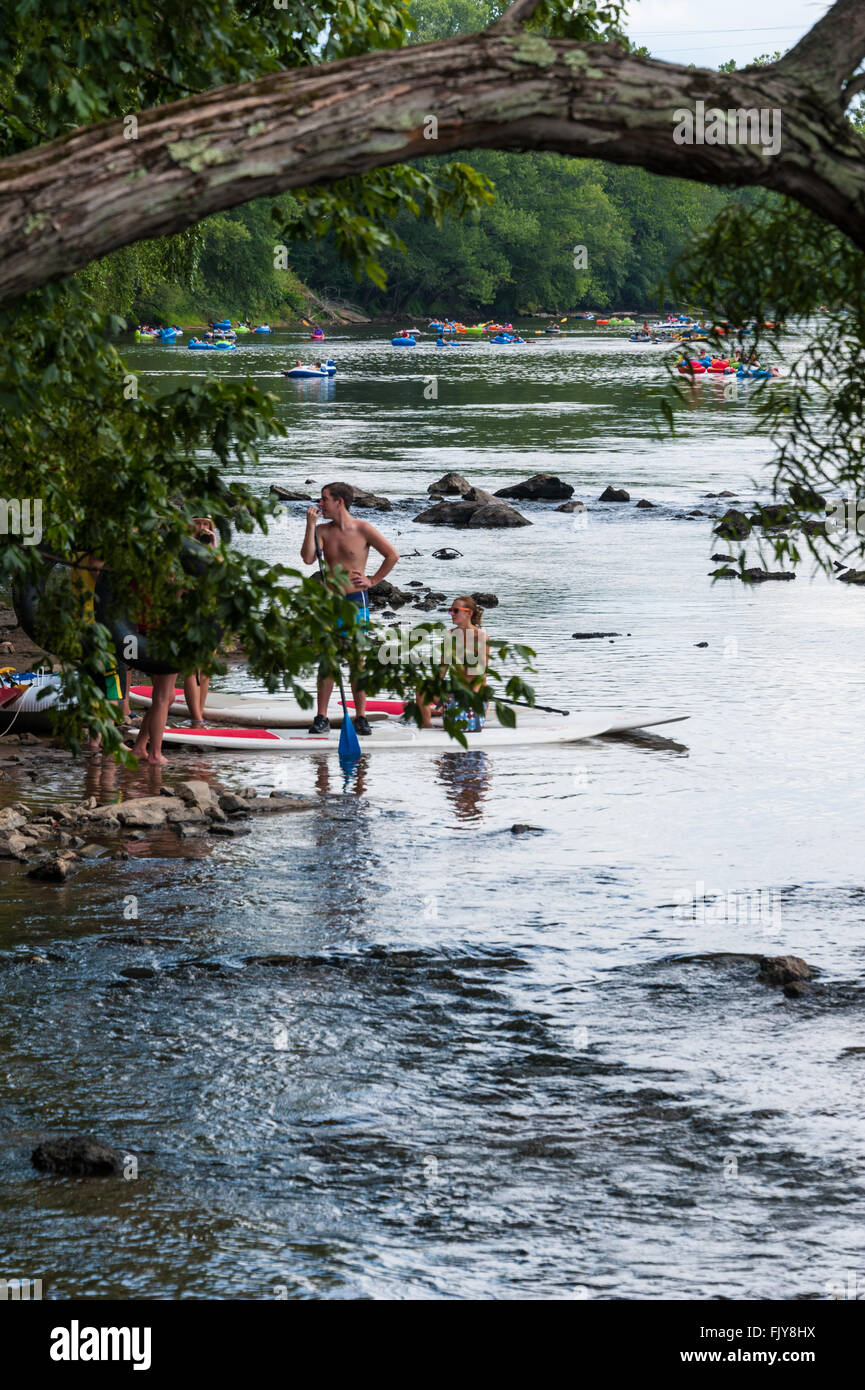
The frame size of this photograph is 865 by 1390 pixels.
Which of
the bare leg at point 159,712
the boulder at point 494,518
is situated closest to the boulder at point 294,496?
the boulder at point 494,518

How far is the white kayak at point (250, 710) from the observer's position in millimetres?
13992

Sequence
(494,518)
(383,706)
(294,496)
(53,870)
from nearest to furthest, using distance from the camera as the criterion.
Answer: (53,870)
(383,706)
(494,518)
(294,496)

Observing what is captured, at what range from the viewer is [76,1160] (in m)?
6.02

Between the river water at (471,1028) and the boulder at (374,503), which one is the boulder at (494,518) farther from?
the river water at (471,1028)

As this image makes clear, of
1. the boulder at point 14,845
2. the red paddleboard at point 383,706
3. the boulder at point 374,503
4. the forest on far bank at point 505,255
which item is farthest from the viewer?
the forest on far bank at point 505,255

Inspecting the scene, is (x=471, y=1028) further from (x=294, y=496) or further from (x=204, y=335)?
(x=204, y=335)

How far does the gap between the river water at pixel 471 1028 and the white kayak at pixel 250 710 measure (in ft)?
3.78

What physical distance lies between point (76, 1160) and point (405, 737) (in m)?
7.62

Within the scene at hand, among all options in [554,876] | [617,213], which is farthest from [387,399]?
[617,213]

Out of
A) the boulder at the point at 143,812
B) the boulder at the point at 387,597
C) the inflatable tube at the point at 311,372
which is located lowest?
the boulder at the point at 143,812

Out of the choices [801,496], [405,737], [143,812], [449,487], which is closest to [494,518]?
[449,487]

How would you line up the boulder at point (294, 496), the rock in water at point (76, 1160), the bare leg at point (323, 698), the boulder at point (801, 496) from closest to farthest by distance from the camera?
the boulder at point (801, 496) → the rock in water at point (76, 1160) → the bare leg at point (323, 698) → the boulder at point (294, 496)
